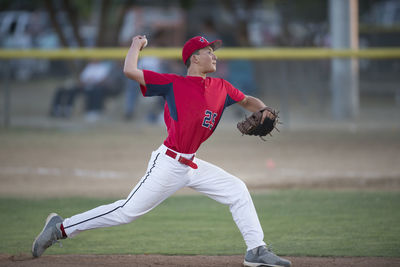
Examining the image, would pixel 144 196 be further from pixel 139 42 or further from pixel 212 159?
pixel 212 159

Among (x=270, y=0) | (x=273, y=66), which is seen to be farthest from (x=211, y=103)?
(x=270, y=0)

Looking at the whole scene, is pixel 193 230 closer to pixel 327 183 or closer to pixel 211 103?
pixel 211 103

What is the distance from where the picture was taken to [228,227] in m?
7.16

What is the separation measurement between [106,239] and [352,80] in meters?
10.5

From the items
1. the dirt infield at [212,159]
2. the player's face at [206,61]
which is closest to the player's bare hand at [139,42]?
the player's face at [206,61]

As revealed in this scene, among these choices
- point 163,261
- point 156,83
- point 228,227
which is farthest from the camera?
point 228,227

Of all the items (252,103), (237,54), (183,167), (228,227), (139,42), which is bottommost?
(228,227)

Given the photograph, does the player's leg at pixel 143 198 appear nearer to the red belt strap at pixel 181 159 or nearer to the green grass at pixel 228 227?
the red belt strap at pixel 181 159

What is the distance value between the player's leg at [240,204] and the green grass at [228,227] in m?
0.78

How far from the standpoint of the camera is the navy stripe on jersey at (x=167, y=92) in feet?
16.7

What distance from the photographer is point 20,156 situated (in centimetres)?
1212

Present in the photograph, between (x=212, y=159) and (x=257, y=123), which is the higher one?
(x=257, y=123)

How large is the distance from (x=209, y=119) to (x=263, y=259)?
3.97 feet

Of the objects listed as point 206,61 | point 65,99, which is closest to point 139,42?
point 206,61
